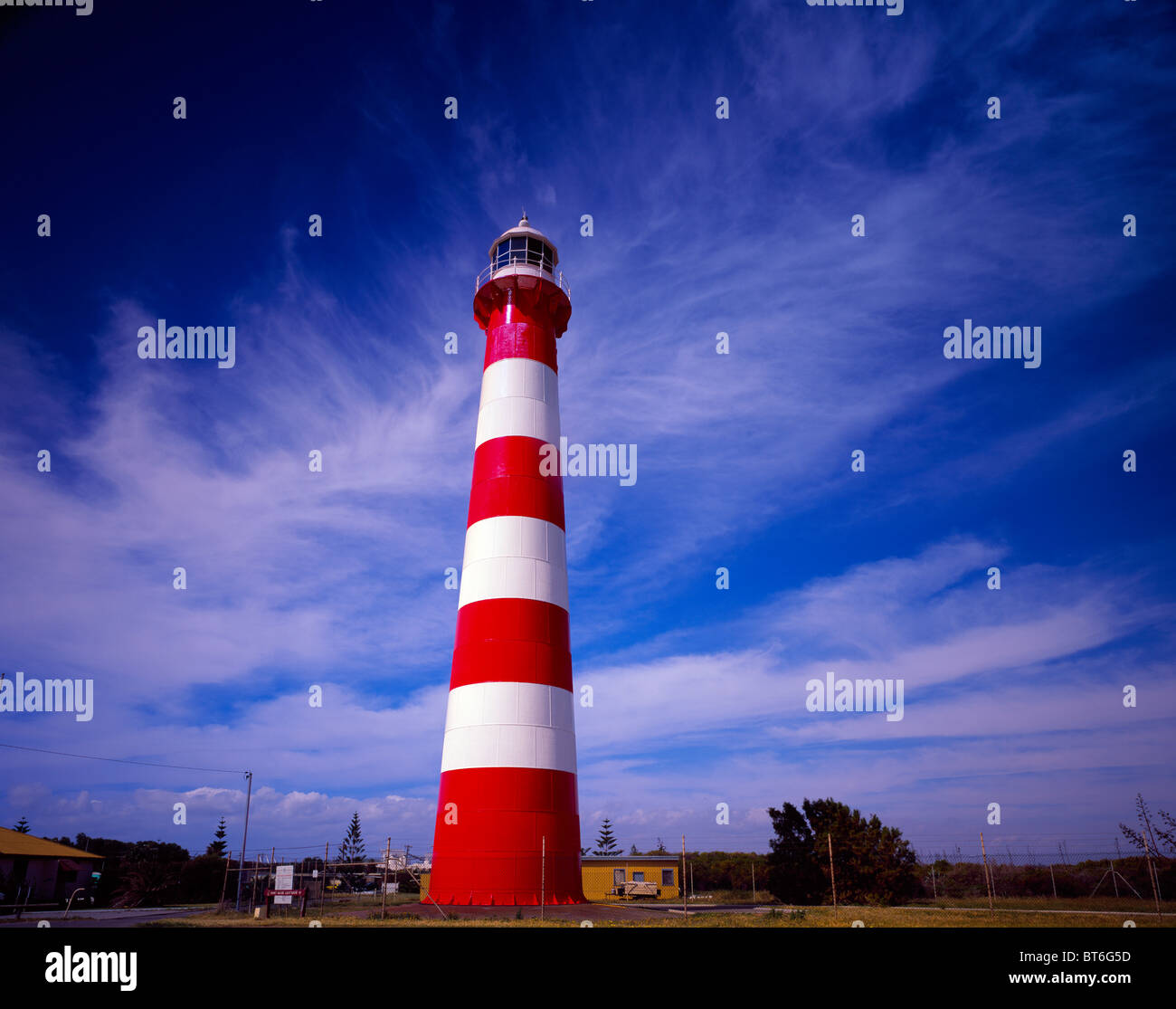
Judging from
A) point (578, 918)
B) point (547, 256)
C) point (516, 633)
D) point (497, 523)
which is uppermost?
point (547, 256)

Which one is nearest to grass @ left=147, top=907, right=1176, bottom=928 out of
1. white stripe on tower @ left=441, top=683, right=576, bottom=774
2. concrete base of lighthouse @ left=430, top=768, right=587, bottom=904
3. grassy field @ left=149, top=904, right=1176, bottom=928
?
grassy field @ left=149, top=904, right=1176, bottom=928

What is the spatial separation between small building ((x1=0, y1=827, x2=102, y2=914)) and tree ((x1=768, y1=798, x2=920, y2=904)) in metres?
33.8

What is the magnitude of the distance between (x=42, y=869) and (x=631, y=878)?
30.6 meters

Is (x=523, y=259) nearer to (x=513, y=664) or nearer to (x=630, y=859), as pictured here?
(x=513, y=664)

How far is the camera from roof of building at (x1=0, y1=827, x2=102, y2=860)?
36.3 m

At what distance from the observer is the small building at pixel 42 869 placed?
115 ft

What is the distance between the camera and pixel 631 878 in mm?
38406

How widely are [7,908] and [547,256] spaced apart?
33.5 metres

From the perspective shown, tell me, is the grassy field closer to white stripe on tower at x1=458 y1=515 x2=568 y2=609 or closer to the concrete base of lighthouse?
the concrete base of lighthouse

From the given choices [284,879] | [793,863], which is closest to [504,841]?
[284,879]
